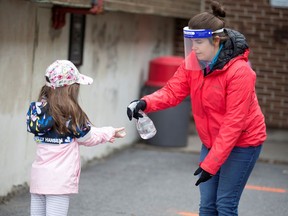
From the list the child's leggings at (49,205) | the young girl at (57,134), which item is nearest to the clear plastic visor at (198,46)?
the young girl at (57,134)

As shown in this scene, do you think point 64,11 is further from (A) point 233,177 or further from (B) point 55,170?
(A) point 233,177

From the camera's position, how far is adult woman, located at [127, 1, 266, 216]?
4684 mm

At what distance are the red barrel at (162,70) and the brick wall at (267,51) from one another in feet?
5.47

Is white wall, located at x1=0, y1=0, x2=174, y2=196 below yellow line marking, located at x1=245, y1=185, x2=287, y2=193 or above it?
above

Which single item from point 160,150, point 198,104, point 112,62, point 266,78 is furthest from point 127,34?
point 198,104

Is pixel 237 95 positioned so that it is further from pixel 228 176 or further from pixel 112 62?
pixel 112 62

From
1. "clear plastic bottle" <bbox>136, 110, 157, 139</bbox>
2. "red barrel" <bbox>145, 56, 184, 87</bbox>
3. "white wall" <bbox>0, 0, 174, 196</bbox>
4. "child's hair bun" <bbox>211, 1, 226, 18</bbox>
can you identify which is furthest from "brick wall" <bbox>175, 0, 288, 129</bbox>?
"child's hair bun" <bbox>211, 1, 226, 18</bbox>

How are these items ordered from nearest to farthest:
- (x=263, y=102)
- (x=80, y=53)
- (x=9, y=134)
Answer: (x=9, y=134)
(x=80, y=53)
(x=263, y=102)

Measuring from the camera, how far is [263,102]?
1177 centimetres

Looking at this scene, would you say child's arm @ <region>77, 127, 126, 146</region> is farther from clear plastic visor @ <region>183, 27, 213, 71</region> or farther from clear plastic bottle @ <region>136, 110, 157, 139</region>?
clear plastic visor @ <region>183, 27, 213, 71</region>

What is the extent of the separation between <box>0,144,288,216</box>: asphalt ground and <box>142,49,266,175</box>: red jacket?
2.14 m

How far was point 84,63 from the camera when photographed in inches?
341

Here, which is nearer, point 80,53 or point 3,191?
point 3,191

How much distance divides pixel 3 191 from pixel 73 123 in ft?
8.03
